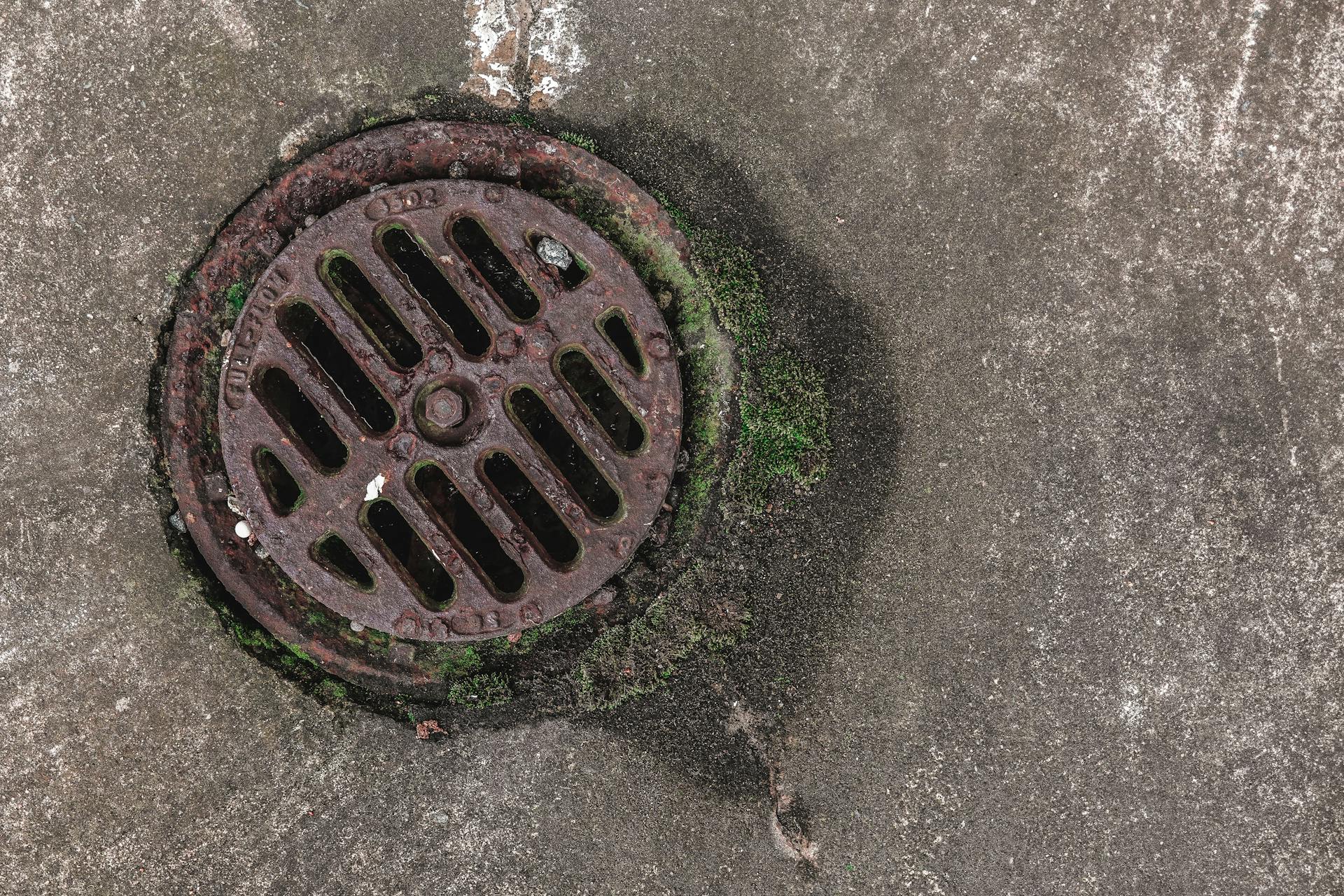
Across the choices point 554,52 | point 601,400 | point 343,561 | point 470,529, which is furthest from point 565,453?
point 554,52

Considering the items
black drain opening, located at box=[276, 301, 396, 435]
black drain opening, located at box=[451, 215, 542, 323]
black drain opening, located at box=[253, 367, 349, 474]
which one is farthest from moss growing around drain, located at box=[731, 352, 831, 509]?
black drain opening, located at box=[253, 367, 349, 474]

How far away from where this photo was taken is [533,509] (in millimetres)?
2379

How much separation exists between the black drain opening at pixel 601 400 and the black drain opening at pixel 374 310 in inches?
20.1

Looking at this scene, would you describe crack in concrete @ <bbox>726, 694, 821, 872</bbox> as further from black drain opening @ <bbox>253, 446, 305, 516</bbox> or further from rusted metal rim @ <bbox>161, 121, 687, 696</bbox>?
black drain opening @ <bbox>253, 446, 305, 516</bbox>

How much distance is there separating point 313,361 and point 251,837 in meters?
1.62

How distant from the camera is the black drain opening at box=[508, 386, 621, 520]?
7.70ft

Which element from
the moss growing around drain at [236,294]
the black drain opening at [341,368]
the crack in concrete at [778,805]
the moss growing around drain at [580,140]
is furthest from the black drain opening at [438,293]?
the crack in concrete at [778,805]

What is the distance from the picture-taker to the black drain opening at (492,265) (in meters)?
2.32

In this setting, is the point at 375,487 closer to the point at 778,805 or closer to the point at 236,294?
the point at 236,294

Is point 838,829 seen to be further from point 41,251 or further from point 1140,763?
point 41,251

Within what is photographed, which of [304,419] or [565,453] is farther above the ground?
[304,419]

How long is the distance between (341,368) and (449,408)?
0.57m

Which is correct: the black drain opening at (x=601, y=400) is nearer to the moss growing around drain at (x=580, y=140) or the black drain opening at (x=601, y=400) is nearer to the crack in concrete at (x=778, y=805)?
the moss growing around drain at (x=580, y=140)

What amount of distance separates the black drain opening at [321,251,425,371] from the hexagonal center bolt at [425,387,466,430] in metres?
0.25
